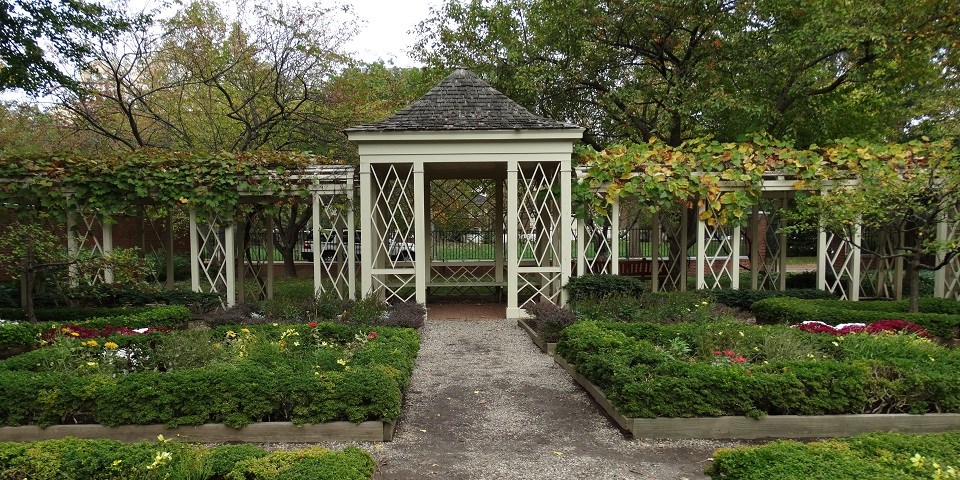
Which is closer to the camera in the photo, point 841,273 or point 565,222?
point 565,222

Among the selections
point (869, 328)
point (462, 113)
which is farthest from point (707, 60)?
point (869, 328)

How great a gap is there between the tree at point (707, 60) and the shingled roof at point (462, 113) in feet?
8.61

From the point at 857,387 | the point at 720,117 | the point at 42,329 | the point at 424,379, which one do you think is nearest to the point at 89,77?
the point at 42,329

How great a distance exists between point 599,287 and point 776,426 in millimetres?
5757

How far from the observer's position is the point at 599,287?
36.3 ft

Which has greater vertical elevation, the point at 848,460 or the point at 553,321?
the point at 553,321

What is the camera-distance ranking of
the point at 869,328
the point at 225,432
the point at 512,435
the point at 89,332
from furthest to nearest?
the point at 869,328 < the point at 89,332 < the point at 512,435 < the point at 225,432

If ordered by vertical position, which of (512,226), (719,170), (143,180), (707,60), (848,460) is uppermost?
(707,60)

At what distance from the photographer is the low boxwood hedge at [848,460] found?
148 inches

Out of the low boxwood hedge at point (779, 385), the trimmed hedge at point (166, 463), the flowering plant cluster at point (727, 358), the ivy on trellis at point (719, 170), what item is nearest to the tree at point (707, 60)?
the ivy on trellis at point (719, 170)

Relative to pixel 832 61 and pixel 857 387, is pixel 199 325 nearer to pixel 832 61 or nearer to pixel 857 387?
pixel 857 387

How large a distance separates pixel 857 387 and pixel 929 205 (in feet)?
20.7

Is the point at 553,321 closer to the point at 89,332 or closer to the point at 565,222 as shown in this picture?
the point at 565,222

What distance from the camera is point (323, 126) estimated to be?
17.5 m
